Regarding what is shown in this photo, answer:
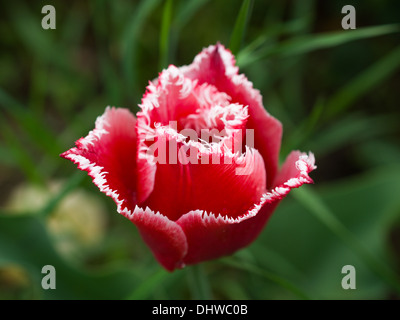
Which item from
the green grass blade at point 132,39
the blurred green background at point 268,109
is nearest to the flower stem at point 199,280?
the blurred green background at point 268,109

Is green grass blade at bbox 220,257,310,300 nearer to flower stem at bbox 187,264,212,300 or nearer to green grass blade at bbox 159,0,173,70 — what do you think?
flower stem at bbox 187,264,212,300

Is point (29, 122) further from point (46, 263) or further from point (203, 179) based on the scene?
point (203, 179)

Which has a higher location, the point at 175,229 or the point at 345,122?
the point at 345,122

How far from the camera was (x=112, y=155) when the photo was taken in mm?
358

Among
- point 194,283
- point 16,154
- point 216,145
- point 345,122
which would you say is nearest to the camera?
point 216,145

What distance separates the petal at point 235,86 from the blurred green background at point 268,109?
41 millimetres

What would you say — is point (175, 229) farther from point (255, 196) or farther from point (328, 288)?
point (328, 288)

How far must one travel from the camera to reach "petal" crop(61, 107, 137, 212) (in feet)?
1.04

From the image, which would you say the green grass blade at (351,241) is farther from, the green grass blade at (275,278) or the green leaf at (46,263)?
the green leaf at (46,263)

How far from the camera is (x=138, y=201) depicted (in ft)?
1.17

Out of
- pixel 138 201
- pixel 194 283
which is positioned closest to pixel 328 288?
pixel 194 283

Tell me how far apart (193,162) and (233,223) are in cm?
5
